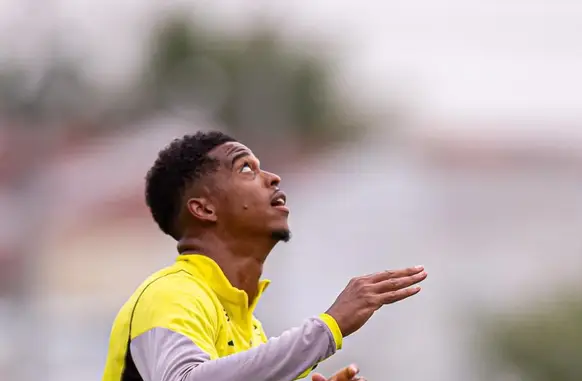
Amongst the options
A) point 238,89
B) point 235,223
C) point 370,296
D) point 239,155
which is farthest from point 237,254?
point 238,89

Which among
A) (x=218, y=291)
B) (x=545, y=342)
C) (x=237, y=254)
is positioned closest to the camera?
(x=218, y=291)

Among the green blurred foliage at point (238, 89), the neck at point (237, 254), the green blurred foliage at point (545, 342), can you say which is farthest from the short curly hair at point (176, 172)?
the green blurred foliage at point (238, 89)

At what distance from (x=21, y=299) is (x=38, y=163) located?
2.33m

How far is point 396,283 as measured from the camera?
4.31 m

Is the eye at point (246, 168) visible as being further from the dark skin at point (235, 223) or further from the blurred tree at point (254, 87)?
the blurred tree at point (254, 87)

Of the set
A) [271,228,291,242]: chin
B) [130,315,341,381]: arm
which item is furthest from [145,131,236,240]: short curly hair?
[130,315,341,381]: arm

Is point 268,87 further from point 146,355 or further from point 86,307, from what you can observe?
point 146,355

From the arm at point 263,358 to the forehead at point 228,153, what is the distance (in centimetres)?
88

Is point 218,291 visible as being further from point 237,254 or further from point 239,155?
point 239,155

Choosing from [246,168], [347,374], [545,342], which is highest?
[246,168]

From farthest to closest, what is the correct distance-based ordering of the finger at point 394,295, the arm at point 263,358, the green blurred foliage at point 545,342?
the green blurred foliage at point 545,342
the finger at point 394,295
the arm at point 263,358

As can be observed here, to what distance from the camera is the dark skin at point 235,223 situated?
4.88m

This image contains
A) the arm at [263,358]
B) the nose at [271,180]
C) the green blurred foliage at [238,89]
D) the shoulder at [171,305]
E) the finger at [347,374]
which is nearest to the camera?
the arm at [263,358]

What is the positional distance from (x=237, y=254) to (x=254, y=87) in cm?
1486
